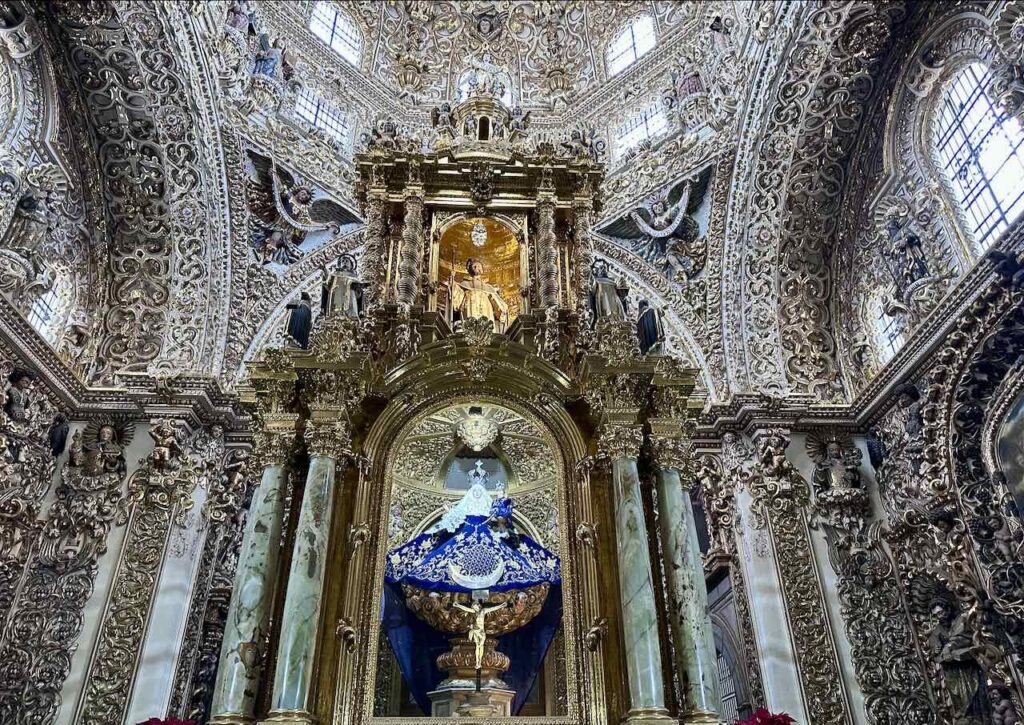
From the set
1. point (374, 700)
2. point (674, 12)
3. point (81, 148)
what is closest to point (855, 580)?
point (374, 700)

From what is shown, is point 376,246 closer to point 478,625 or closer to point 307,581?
point 307,581

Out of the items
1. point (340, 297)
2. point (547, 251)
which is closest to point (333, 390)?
point (340, 297)

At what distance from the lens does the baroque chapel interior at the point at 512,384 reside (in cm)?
736

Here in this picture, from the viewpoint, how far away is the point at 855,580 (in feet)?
33.1

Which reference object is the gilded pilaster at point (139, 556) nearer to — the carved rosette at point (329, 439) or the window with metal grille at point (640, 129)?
the carved rosette at point (329, 439)

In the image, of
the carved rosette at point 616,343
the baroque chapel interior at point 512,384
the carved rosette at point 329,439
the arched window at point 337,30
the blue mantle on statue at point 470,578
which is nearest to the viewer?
the blue mantle on statue at point 470,578

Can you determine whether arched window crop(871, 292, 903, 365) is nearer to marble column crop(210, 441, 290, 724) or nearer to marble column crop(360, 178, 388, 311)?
marble column crop(360, 178, 388, 311)

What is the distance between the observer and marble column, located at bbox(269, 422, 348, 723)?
244 inches

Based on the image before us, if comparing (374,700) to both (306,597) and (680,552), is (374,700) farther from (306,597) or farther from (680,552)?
(680,552)

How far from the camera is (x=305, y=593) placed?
6.73 meters

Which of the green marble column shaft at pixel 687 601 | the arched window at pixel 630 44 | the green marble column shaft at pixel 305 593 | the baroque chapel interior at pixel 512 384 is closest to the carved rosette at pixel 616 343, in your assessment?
the baroque chapel interior at pixel 512 384

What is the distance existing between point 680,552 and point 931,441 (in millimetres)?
4680

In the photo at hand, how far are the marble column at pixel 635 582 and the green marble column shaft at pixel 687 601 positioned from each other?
28cm

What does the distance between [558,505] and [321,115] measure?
1147 centimetres
